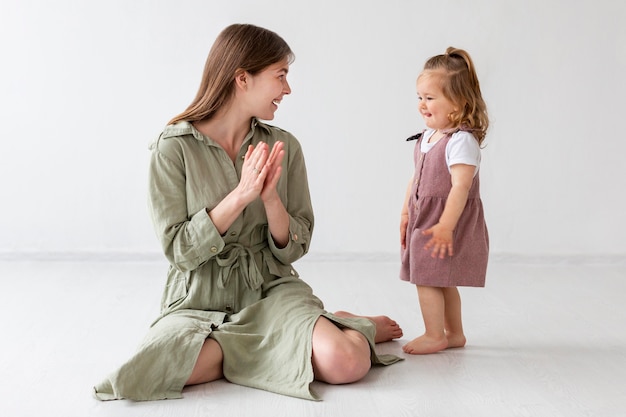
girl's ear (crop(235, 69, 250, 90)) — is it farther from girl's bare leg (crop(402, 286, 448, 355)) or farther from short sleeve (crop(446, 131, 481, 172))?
girl's bare leg (crop(402, 286, 448, 355))

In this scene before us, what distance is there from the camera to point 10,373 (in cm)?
218

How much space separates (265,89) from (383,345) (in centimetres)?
79

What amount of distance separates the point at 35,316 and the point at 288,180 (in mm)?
1010

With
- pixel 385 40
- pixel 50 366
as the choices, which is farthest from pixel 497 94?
pixel 50 366

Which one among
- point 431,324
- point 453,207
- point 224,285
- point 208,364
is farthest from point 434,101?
point 208,364

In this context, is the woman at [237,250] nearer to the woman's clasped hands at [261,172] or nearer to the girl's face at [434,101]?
the woman's clasped hands at [261,172]

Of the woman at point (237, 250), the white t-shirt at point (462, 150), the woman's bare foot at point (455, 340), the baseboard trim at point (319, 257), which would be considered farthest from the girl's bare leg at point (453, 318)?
the baseboard trim at point (319, 257)

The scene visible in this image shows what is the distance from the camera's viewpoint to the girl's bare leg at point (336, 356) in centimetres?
202

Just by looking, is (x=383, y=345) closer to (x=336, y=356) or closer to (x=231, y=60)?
(x=336, y=356)

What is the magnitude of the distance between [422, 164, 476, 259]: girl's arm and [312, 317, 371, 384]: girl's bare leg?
1.18 ft

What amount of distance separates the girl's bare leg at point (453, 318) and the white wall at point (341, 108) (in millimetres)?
1395

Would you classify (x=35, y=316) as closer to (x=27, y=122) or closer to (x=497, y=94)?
(x=27, y=122)

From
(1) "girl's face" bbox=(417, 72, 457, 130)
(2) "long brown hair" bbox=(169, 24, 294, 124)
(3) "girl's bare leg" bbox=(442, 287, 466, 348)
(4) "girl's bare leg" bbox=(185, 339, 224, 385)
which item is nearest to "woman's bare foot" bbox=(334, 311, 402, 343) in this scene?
(3) "girl's bare leg" bbox=(442, 287, 466, 348)

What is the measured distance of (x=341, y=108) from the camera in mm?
3723
